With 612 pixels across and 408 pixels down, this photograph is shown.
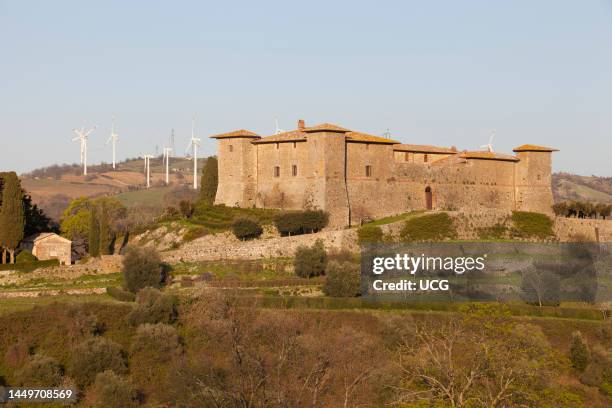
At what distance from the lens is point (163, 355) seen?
35094 millimetres

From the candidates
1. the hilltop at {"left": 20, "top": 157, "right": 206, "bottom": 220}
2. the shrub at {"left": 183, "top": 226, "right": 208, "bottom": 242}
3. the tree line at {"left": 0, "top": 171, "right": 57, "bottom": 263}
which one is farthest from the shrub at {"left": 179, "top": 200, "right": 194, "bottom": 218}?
the hilltop at {"left": 20, "top": 157, "right": 206, "bottom": 220}

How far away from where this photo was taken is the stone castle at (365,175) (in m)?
53.8

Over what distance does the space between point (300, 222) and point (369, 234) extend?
3627 mm

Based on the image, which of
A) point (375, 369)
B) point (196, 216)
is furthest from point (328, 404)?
point (196, 216)

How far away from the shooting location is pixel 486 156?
61125mm

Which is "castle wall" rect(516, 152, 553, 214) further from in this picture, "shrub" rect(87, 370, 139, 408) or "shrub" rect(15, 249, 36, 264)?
"shrub" rect(87, 370, 139, 408)

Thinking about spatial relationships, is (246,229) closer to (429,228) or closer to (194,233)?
(194,233)

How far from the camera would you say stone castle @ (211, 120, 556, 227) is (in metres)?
53.8

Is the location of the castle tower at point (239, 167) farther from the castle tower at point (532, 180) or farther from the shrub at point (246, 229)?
the castle tower at point (532, 180)

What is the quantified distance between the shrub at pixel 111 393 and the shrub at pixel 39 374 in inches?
49.9

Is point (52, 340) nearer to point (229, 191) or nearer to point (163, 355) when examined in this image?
point (163, 355)

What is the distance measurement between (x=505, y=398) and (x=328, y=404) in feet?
24.9

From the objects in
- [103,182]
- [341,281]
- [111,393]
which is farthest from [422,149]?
[103,182]

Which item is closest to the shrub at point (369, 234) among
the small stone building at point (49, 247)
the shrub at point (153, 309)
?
the shrub at point (153, 309)
